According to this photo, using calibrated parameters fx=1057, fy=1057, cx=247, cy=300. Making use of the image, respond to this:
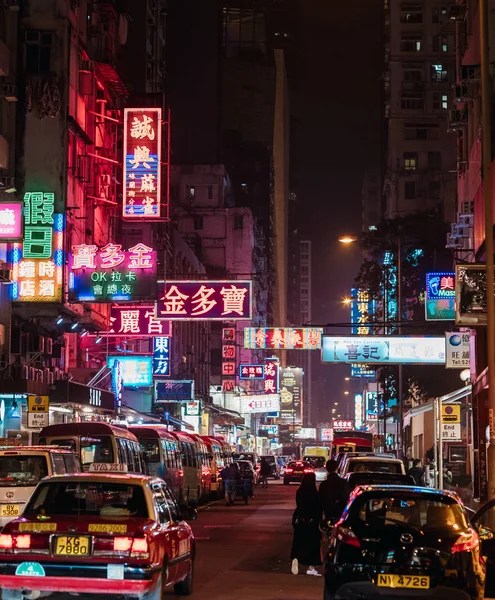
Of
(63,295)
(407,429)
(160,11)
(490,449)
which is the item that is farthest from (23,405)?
(160,11)

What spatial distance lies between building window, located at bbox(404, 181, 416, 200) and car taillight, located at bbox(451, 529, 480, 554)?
103 metres

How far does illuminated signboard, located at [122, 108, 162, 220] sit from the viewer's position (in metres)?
40.1

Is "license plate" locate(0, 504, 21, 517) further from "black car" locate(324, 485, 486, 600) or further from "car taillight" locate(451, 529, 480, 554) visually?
"car taillight" locate(451, 529, 480, 554)

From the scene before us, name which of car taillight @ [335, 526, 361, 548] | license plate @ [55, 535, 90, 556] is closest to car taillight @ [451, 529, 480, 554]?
car taillight @ [335, 526, 361, 548]

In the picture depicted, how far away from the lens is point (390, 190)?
11512 centimetres

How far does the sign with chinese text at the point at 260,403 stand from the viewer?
97125 millimetres

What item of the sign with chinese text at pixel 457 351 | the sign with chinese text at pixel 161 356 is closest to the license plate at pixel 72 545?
the sign with chinese text at pixel 457 351

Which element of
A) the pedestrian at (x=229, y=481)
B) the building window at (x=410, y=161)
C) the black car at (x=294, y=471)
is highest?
the building window at (x=410, y=161)

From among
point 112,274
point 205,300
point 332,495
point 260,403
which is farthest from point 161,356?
point 260,403

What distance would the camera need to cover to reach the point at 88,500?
37.8 feet

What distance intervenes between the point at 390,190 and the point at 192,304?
7963 centimetres

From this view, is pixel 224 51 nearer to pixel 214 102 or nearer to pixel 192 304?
pixel 214 102

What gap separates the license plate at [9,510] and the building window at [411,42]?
106m

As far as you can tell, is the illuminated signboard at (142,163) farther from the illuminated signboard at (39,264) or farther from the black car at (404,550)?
the black car at (404,550)
